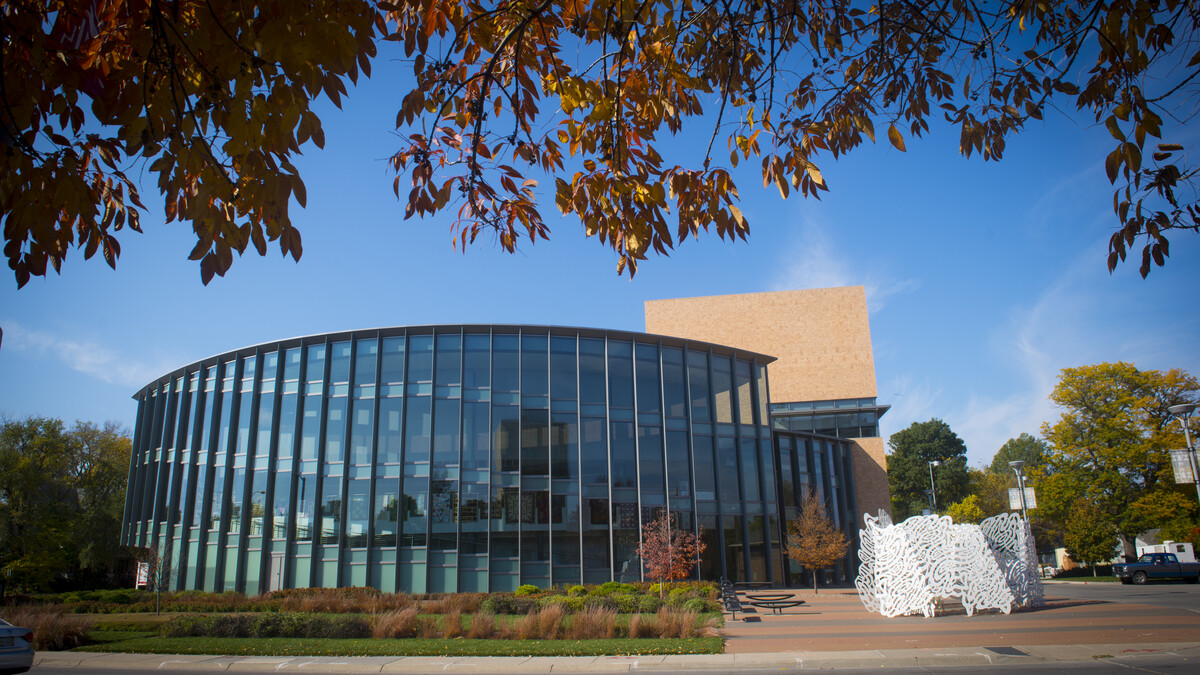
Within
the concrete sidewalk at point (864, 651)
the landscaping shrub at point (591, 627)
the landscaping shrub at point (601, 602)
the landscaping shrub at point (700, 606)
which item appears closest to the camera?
the concrete sidewalk at point (864, 651)

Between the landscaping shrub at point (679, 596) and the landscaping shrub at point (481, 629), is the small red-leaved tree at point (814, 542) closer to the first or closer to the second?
the landscaping shrub at point (679, 596)

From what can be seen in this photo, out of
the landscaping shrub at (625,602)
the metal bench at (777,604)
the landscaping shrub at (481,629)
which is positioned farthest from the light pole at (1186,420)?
the landscaping shrub at (481,629)

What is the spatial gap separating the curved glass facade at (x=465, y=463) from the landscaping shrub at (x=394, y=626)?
10822mm

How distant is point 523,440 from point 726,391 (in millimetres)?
10845

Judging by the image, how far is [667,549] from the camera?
1107 inches

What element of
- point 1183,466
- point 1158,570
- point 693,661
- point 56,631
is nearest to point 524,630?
point 693,661

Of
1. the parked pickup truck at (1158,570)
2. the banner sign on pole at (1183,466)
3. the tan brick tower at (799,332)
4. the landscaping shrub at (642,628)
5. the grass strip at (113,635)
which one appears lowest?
the parked pickup truck at (1158,570)

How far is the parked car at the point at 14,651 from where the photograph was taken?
13.2 m

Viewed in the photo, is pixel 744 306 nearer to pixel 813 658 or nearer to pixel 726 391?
pixel 726 391

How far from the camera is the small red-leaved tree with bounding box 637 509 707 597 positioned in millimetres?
27734

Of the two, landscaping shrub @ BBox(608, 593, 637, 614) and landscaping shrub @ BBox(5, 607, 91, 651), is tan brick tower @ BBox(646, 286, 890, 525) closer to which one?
landscaping shrub @ BBox(608, 593, 637, 614)

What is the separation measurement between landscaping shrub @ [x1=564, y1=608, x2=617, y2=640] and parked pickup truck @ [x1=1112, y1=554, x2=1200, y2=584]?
34.5 metres

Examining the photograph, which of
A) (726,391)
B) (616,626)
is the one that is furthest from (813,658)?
(726,391)

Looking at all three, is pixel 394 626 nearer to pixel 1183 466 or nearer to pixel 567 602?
pixel 567 602
